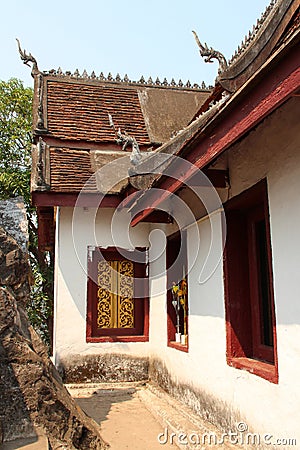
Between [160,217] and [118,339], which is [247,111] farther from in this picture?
[118,339]

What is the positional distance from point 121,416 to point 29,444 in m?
2.05

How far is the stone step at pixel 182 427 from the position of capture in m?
3.80

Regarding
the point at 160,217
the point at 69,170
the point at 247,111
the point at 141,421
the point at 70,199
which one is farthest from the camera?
the point at 69,170

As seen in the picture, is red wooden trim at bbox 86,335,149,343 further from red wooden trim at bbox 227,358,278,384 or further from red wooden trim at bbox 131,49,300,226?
red wooden trim at bbox 131,49,300,226

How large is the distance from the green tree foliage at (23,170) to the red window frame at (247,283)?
30.0 ft

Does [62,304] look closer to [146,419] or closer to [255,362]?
[146,419]

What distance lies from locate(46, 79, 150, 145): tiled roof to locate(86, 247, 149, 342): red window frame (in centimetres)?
219

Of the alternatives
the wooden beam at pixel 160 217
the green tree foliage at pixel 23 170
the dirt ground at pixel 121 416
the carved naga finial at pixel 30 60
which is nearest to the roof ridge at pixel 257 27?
the wooden beam at pixel 160 217

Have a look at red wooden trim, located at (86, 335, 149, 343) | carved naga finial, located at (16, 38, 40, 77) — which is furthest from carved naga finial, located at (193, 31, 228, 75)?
carved naga finial, located at (16, 38, 40, 77)

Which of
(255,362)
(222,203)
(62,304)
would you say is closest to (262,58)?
(222,203)

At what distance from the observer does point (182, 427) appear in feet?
13.9

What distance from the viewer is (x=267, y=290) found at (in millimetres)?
3859

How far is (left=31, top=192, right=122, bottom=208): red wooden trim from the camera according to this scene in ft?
21.5

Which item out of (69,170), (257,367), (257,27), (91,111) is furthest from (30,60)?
(257,367)
